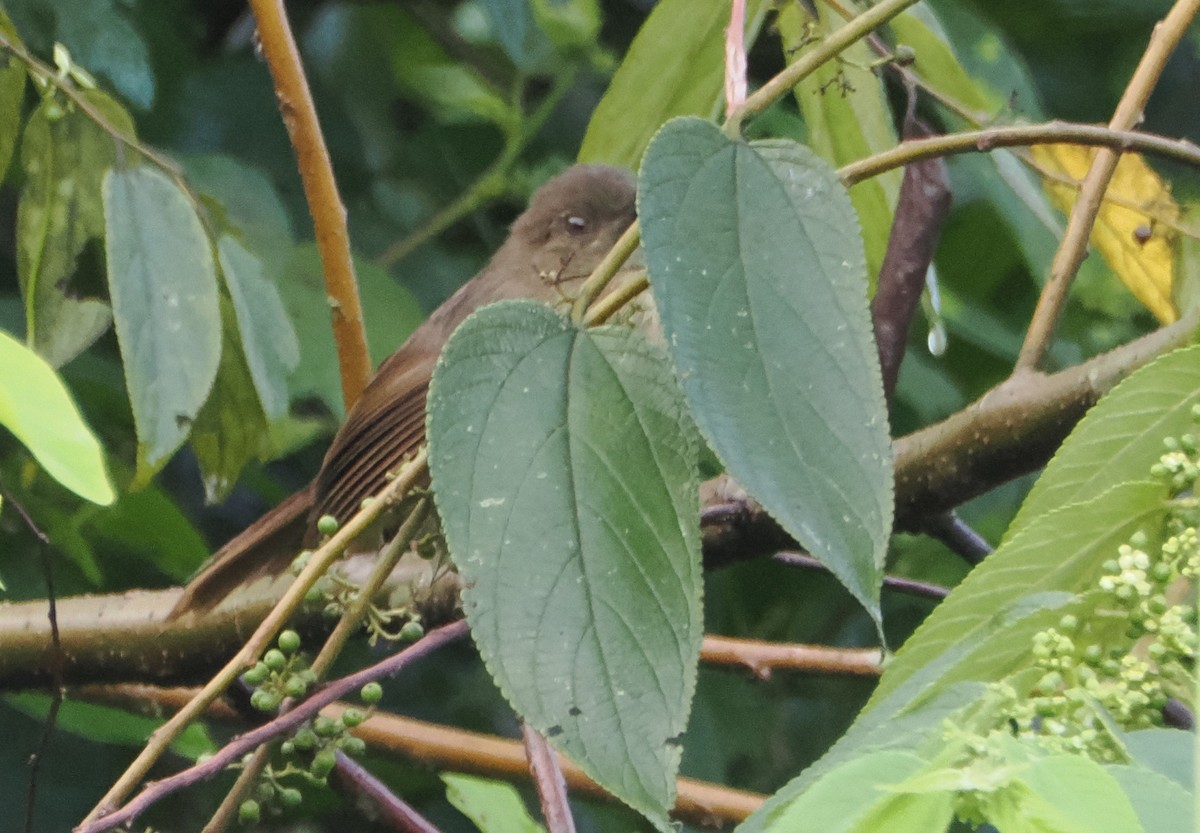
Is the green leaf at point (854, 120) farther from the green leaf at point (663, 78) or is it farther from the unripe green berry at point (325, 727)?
the unripe green berry at point (325, 727)

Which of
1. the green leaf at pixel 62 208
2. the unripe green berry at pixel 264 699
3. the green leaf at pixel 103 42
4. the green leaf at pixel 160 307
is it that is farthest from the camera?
the green leaf at pixel 103 42

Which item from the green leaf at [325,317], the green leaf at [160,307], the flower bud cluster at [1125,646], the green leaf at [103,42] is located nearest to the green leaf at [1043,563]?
the flower bud cluster at [1125,646]

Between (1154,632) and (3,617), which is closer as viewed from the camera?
(1154,632)

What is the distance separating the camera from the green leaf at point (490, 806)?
1.41 metres

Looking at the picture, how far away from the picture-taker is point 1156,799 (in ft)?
1.77

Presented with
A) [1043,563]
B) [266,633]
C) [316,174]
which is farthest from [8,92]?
[1043,563]

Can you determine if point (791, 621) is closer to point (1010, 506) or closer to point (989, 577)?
point (1010, 506)

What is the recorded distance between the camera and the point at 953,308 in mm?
2354

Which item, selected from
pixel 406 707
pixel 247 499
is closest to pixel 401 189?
pixel 247 499

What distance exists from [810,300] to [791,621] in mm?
1933

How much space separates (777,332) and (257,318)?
69cm

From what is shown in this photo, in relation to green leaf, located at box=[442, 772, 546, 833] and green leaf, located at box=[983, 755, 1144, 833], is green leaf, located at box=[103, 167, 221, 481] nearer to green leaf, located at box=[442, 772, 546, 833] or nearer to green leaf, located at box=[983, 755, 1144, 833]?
green leaf, located at box=[442, 772, 546, 833]

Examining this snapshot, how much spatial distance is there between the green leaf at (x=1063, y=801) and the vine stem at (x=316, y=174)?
1.28 meters

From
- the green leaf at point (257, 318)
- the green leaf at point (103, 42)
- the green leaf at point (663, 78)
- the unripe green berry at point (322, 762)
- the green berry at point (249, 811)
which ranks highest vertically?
the green leaf at point (103, 42)
